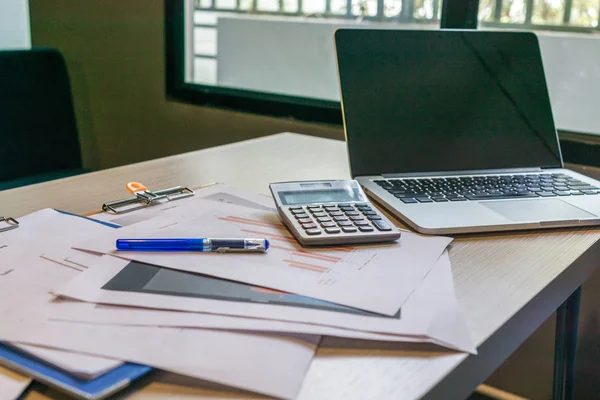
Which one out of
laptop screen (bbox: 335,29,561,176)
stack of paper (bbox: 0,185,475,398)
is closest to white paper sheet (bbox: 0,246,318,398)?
stack of paper (bbox: 0,185,475,398)

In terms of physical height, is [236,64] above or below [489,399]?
above

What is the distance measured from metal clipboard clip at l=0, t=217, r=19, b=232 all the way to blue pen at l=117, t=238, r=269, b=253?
0.17 m

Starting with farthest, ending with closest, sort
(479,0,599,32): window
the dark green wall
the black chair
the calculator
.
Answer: the dark green wall → the black chair → (479,0,599,32): window → the calculator

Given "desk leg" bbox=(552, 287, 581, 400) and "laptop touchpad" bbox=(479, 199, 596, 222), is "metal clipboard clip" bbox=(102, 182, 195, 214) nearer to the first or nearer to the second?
"laptop touchpad" bbox=(479, 199, 596, 222)

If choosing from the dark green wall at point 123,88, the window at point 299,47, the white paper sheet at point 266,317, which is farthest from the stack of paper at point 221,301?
the dark green wall at point 123,88

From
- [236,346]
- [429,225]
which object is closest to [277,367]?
[236,346]

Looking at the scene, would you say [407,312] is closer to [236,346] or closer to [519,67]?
[236,346]

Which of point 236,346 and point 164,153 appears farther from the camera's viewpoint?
point 164,153

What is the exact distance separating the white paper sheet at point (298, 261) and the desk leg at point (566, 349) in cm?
52

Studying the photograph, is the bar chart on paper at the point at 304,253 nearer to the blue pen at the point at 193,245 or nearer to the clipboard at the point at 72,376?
the blue pen at the point at 193,245

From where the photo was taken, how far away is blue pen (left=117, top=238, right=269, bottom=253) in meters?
0.64

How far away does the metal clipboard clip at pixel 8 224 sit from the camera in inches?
28.5

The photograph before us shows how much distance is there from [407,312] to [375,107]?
52cm

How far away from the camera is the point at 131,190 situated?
2.98 feet
